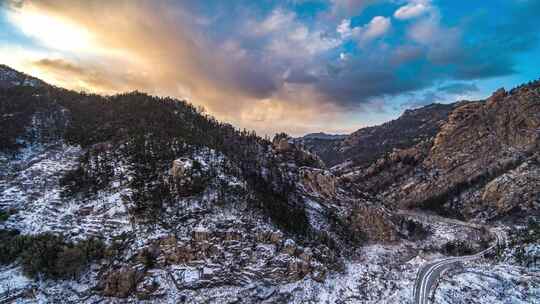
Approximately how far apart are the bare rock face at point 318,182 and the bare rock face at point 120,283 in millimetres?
38640

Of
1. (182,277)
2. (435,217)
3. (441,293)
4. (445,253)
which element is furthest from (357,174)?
(182,277)

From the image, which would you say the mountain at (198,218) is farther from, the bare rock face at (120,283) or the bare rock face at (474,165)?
the bare rock face at (474,165)

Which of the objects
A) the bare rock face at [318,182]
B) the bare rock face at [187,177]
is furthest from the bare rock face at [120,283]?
the bare rock face at [318,182]

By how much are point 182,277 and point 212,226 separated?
7.65 m

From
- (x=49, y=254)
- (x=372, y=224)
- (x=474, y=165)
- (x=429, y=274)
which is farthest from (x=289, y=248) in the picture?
(x=474, y=165)

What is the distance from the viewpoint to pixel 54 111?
6881cm

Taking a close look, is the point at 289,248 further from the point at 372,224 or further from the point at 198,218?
the point at 372,224

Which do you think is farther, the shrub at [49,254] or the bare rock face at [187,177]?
the bare rock face at [187,177]

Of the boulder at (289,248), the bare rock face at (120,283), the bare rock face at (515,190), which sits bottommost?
the bare rock face at (120,283)

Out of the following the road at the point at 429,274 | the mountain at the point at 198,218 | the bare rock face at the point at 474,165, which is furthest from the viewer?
the bare rock face at the point at 474,165

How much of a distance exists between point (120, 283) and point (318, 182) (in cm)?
A: 4300

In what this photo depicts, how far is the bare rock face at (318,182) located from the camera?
207 feet

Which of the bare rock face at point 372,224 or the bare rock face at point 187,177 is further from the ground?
the bare rock face at point 187,177

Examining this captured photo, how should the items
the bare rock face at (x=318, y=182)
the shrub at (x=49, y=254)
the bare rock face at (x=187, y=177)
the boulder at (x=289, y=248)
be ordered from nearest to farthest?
the shrub at (x=49, y=254)
the boulder at (x=289, y=248)
the bare rock face at (x=187, y=177)
the bare rock face at (x=318, y=182)
